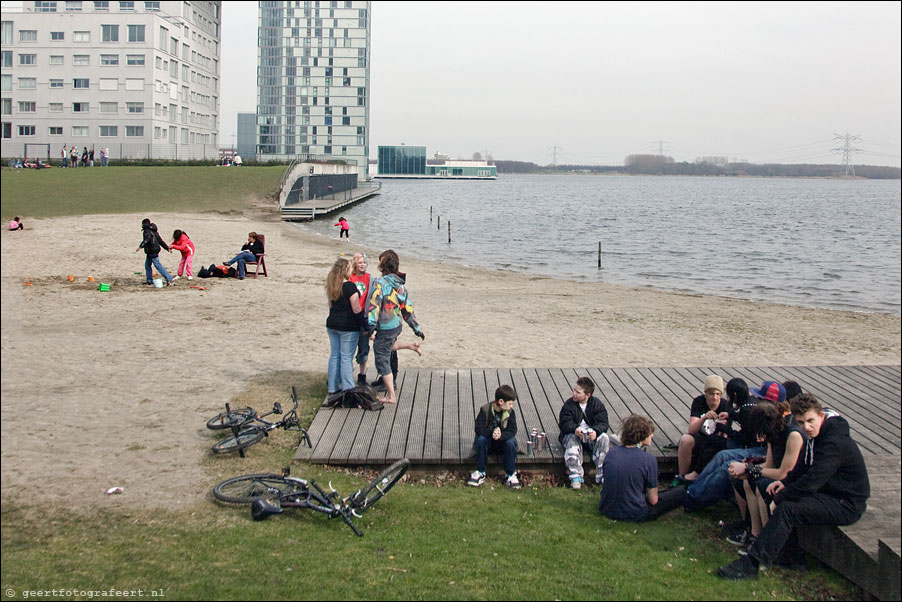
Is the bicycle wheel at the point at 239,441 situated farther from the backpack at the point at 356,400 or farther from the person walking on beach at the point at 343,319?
the person walking on beach at the point at 343,319

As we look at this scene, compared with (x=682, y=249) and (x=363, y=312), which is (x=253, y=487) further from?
(x=682, y=249)

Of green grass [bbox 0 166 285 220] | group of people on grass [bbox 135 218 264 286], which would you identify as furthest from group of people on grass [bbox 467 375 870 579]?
group of people on grass [bbox 135 218 264 286]

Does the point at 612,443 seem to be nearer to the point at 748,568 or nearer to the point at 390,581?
the point at 748,568

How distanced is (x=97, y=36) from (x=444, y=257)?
36.5 metres

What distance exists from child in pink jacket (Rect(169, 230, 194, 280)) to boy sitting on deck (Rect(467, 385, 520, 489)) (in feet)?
46.6

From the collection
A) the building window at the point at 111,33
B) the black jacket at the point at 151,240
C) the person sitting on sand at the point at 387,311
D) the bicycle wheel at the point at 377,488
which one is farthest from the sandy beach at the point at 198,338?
the person sitting on sand at the point at 387,311

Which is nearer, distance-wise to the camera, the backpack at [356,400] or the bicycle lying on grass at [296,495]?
the bicycle lying on grass at [296,495]

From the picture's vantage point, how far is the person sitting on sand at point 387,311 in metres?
9.22

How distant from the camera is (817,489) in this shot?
557 cm

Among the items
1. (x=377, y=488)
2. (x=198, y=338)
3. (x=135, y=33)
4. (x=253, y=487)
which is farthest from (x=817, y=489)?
(x=198, y=338)

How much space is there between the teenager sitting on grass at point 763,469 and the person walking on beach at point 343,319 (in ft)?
14.8

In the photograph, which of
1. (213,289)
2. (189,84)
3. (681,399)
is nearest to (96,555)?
(189,84)

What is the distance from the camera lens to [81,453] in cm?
418

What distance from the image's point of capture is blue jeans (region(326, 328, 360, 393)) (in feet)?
30.8
